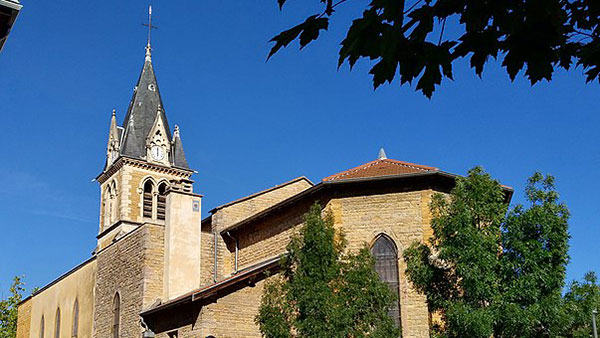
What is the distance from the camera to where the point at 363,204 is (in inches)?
869

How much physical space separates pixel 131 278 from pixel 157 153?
3348 centimetres

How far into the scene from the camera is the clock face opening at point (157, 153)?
196 ft

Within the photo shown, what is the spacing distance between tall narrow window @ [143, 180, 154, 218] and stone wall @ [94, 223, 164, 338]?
89.5 ft

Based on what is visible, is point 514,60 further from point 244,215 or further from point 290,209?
point 244,215

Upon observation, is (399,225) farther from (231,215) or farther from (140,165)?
(140,165)

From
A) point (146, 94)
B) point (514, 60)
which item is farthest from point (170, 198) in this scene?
point (146, 94)

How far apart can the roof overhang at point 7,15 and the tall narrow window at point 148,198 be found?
47407 millimetres

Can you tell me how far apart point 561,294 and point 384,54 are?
13.4 m

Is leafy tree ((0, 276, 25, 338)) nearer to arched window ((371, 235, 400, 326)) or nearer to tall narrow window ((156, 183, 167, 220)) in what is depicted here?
tall narrow window ((156, 183, 167, 220))

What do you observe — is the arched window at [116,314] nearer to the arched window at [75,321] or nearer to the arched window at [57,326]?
the arched window at [75,321]

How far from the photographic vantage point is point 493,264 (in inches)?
621

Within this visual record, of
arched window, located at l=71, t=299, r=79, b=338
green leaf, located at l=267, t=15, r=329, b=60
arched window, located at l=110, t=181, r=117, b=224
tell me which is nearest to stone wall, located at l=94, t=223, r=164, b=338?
arched window, located at l=71, t=299, r=79, b=338

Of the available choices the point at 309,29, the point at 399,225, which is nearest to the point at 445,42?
the point at 309,29

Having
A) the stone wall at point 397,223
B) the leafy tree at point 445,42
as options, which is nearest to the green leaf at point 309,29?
the leafy tree at point 445,42
